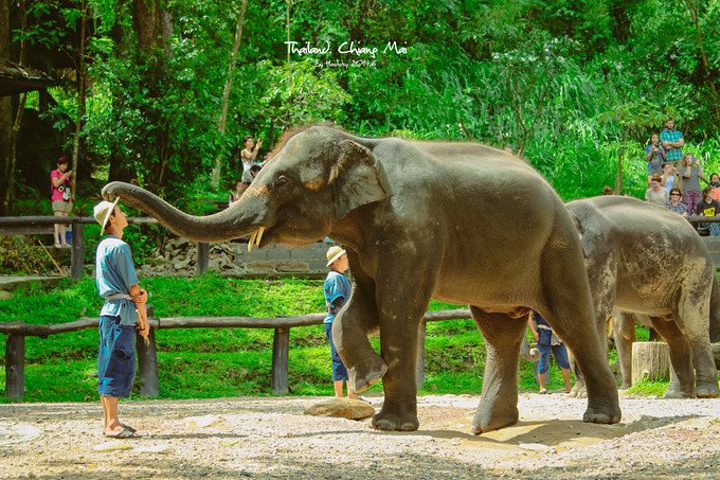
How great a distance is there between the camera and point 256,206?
796 centimetres

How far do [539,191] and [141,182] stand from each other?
47.1 feet

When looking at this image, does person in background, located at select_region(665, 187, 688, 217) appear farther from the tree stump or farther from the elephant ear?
the elephant ear

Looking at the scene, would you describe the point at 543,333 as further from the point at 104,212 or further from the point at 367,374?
the point at 104,212

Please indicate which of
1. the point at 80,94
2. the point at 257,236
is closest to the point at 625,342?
the point at 257,236

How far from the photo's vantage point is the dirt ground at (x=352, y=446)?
6.40m

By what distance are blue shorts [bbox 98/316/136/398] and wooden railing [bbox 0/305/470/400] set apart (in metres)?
4.60

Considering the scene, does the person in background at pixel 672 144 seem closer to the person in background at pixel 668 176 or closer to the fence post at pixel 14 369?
the person in background at pixel 668 176

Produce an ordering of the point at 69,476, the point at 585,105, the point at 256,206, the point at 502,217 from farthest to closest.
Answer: the point at 585,105
the point at 502,217
the point at 256,206
the point at 69,476

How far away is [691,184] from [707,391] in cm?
1068

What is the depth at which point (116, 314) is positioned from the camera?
26.1 feet

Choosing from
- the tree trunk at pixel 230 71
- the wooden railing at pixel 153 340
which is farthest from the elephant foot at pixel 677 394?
the tree trunk at pixel 230 71

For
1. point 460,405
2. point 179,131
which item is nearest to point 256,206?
point 460,405

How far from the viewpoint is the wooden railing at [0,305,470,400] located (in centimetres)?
1234

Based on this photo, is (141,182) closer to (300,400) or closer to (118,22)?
(118,22)
